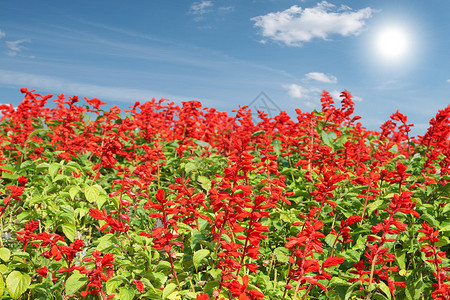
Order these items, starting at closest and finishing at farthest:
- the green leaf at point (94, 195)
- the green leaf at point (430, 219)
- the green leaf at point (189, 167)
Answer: the green leaf at point (430, 219)
the green leaf at point (94, 195)
the green leaf at point (189, 167)

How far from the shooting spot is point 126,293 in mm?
2932

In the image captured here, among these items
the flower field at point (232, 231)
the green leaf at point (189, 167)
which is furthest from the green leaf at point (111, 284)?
the green leaf at point (189, 167)

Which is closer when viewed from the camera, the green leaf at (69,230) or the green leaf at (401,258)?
the green leaf at (401,258)

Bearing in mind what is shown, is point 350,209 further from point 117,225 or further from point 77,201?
point 77,201

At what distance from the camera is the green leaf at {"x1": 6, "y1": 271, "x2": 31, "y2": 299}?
11.0 ft

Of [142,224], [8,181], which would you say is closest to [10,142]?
[8,181]

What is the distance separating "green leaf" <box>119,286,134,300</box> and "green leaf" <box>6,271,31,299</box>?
3.38 ft

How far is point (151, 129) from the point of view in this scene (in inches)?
285

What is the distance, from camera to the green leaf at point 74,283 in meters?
2.95

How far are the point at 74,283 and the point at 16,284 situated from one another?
2.51ft

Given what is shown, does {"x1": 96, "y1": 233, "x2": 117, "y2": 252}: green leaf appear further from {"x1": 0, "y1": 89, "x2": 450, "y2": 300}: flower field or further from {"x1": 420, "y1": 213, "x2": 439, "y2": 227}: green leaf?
{"x1": 420, "y1": 213, "x2": 439, "y2": 227}: green leaf

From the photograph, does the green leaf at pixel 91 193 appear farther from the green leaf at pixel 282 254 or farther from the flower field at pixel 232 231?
the green leaf at pixel 282 254

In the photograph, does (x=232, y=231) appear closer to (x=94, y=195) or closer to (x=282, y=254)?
(x=282, y=254)

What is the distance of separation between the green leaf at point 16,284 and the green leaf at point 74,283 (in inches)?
23.5
